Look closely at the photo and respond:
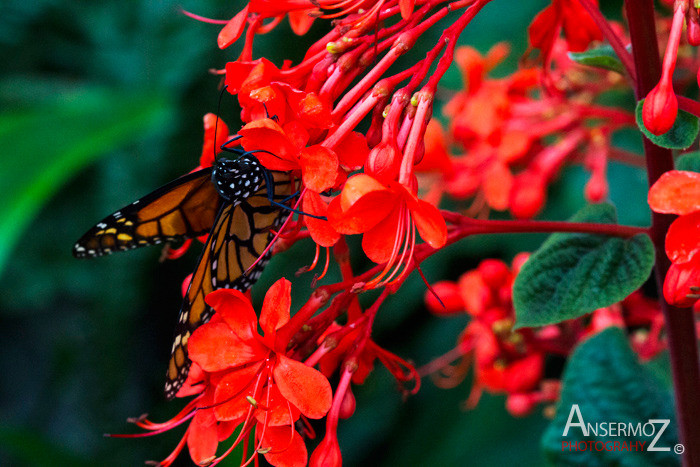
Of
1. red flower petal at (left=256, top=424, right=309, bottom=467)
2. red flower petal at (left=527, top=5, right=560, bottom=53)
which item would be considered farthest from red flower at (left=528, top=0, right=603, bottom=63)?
red flower petal at (left=256, top=424, right=309, bottom=467)

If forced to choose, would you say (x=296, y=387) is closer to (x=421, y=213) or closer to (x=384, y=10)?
(x=421, y=213)

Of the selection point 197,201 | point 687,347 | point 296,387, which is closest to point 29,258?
point 197,201

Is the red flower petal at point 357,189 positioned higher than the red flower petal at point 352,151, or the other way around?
the red flower petal at point 357,189

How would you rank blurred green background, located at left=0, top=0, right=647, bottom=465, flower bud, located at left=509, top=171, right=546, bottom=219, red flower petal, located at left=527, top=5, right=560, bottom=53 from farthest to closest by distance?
blurred green background, located at left=0, top=0, right=647, bottom=465 → flower bud, located at left=509, top=171, right=546, bottom=219 → red flower petal, located at left=527, top=5, right=560, bottom=53

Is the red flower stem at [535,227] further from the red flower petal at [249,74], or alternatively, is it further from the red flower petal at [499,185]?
the red flower petal at [499,185]

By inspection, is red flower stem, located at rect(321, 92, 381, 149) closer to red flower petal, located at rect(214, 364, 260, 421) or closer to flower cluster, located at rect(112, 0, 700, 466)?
flower cluster, located at rect(112, 0, 700, 466)

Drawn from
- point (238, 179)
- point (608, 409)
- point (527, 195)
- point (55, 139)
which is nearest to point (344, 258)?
point (238, 179)

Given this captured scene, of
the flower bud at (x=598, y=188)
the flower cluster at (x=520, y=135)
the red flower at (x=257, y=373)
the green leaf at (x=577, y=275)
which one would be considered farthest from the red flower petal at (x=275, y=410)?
the flower bud at (x=598, y=188)
